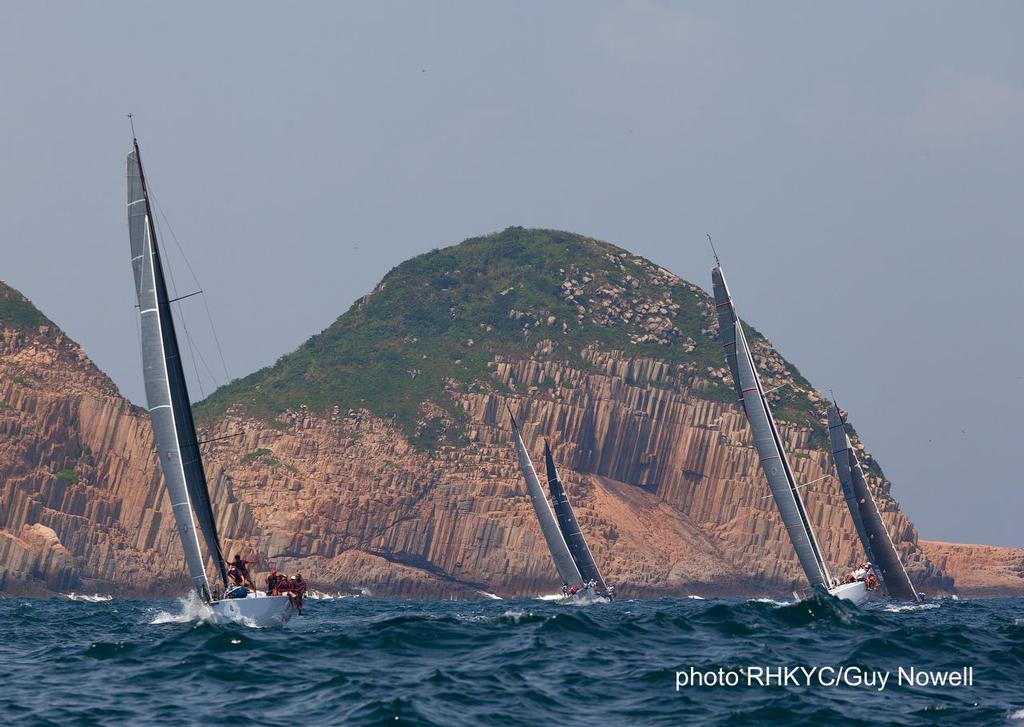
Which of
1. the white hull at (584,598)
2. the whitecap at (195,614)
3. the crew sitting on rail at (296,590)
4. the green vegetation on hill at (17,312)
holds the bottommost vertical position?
the whitecap at (195,614)

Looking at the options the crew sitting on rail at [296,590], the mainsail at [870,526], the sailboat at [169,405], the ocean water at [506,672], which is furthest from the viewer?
the mainsail at [870,526]

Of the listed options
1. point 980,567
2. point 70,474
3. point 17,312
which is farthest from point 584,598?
point 980,567

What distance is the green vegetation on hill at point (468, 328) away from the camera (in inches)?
6083

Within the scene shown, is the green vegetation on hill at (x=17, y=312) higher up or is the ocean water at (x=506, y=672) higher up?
the green vegetation on hill at (x=17, y=312)

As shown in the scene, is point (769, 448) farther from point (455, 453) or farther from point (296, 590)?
point (455, 453)

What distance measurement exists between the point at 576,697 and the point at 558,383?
411 feet

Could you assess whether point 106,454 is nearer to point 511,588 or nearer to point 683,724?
point 511,588

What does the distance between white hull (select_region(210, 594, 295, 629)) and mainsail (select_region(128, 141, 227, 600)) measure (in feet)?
3.61

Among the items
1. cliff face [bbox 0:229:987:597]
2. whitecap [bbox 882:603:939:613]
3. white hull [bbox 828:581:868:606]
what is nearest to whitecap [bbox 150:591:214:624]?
white hull [bbox 828:581:868:606]

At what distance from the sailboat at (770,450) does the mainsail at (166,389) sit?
22.0 m

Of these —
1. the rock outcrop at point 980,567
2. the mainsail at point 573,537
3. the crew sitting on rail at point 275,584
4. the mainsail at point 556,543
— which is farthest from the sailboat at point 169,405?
the rock outcrop at point 980,567

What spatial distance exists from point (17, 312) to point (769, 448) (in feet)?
292

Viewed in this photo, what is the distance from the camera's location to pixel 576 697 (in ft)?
87.5

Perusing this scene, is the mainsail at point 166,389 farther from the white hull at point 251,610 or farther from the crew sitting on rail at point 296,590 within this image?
the crew sitting on rail at point 296,590
